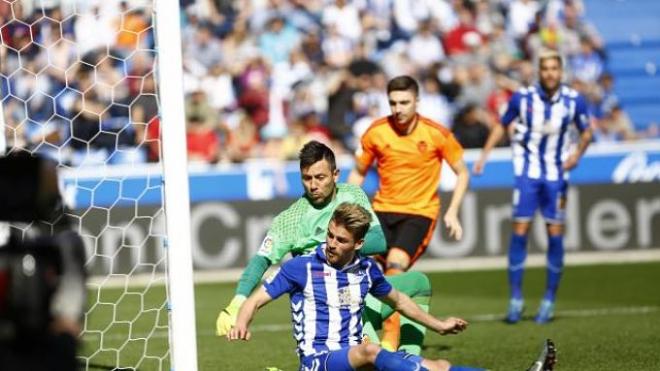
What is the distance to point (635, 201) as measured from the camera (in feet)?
52.9

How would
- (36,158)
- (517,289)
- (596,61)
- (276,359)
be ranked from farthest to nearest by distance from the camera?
(596,61)
(517,289)
(276,359)
(36,158)

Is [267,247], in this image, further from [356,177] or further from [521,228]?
[521,228]

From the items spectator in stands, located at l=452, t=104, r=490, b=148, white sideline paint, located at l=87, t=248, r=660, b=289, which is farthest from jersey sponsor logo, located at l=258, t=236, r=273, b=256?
spectator in stands, located at l=452, t=104, r=490, b=148

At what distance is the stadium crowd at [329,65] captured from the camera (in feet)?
54.9

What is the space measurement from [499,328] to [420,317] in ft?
13.5

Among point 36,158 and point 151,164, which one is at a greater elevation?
point 151,164

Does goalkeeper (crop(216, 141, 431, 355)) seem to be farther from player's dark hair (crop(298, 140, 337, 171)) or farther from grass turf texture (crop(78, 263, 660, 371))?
grass turf texture (crop(78, 263, 660, 371))

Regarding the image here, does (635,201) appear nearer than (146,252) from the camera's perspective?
No

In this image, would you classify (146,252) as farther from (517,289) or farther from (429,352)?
(429,352)

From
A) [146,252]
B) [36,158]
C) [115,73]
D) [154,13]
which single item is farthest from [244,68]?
[36,158]

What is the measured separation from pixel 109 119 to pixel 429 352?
711cm

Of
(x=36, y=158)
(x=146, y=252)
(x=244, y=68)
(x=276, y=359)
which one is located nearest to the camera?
(x=36, y=158)

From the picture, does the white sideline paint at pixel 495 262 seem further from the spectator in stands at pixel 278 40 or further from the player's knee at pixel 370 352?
the player's knee at pixel 370 352

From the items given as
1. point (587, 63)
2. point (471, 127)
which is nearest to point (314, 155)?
point (471, 127)
